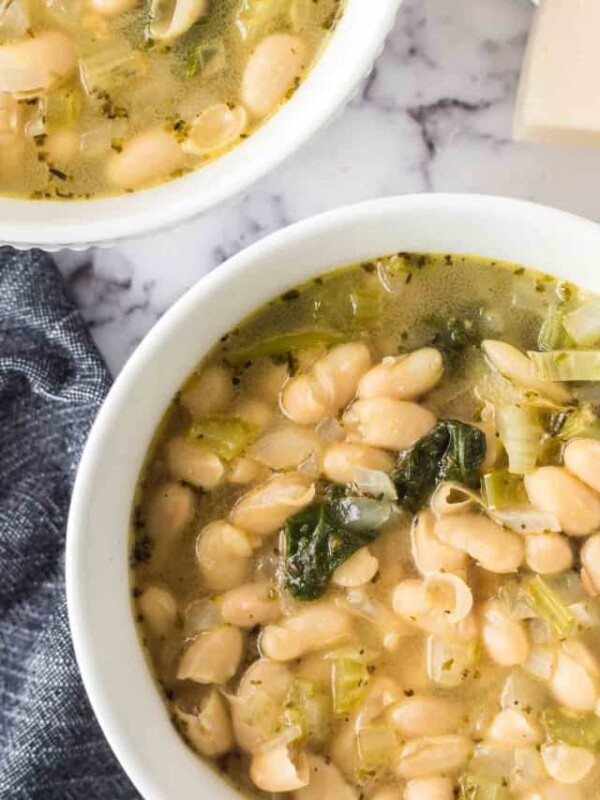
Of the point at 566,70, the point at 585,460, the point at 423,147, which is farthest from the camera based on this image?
the point at 423,147

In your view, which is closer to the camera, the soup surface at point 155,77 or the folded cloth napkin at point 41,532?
the soup surface at point 155,77

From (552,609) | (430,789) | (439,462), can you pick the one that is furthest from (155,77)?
(430,789)

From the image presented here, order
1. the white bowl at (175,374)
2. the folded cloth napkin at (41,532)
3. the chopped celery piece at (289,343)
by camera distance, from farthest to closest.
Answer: the folded cloth napkin at (41,532), the chopped celery piece at (289,343), the white bowl at (175,374)

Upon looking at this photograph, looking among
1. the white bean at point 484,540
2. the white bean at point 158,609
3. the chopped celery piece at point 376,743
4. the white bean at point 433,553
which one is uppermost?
the white bean at point 484,540

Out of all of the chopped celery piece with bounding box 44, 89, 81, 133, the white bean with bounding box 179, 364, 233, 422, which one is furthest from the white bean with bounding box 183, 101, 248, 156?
the white bean with bounding box 179, 364, 233, 422

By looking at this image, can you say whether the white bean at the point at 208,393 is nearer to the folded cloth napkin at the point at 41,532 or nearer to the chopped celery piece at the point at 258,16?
the folded cloth napkin at the point at 41,532

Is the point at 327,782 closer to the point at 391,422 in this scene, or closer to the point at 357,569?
the point at 357,569

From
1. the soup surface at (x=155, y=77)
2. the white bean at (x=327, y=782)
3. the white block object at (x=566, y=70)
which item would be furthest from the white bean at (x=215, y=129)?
the white bean at (x=327, y=782)
